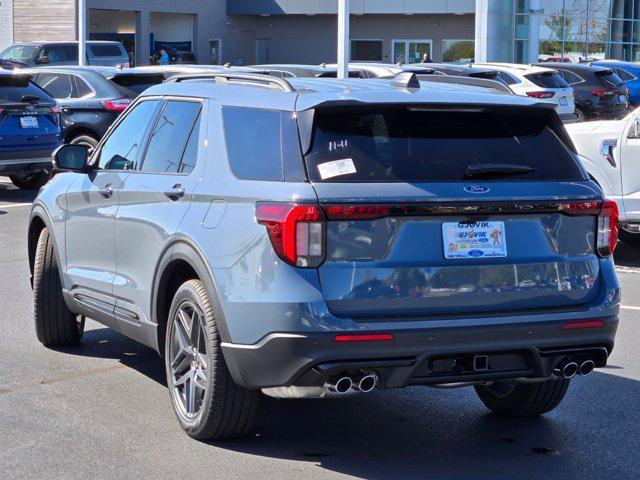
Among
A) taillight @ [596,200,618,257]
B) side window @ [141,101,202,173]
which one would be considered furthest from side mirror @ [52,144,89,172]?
taillight @ [596,200,618,257]

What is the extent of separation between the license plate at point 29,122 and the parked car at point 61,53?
53.8 feet

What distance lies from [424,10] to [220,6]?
10.9 meters

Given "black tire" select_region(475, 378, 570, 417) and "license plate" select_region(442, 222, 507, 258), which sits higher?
"license plate" select_region(442, 222, 507, 258)

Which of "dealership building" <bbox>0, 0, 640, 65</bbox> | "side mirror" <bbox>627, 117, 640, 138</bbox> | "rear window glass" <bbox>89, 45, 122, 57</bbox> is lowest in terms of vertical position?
"side mirror" <bbox>627, 117, 640, 138</bbox>

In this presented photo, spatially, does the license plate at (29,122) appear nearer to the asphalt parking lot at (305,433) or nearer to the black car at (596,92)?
the asphalt parking lot at (305,433)

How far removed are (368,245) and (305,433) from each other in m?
1.40

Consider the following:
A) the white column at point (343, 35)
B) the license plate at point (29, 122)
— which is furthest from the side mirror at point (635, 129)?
the white column at point (343, 35)

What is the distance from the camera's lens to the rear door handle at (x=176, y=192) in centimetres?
579

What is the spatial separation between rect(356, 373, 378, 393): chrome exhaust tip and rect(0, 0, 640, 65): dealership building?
142 ft

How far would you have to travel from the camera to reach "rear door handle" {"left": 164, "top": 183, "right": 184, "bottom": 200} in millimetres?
5785

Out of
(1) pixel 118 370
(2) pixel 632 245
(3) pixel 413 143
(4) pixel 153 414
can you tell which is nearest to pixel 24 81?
(2) pixel 632 245

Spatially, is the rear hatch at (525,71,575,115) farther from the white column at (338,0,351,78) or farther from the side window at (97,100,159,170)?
the side window at (97,100,159,170)

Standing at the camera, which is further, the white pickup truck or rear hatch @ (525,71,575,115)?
rear hatch @ (525,71,575,115)

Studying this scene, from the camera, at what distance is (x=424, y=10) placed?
5538 centimetres
